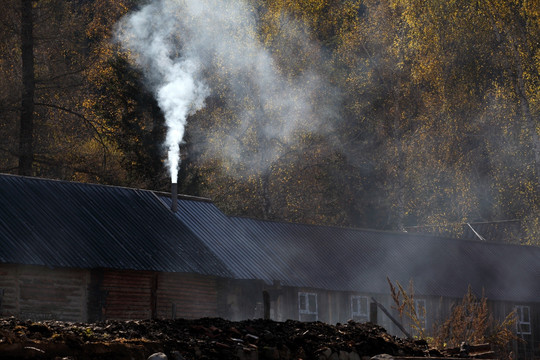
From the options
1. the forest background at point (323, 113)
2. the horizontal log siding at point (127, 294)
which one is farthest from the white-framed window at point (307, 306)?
the forest background at point (323, 113)

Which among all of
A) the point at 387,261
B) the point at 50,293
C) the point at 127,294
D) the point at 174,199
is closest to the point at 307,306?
the point at 387,261

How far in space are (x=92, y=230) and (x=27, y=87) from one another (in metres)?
13.5

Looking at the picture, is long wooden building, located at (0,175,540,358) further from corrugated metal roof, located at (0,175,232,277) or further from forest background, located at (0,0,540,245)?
forest background, located at (0,0,540,245)

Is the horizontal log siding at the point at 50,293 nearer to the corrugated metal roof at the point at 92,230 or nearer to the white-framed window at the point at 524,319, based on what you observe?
the corrugated metal roof at the point at 92,230

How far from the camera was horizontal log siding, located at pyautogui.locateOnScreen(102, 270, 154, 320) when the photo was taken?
2688 centimetres

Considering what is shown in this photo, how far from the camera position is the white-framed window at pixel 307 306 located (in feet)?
104

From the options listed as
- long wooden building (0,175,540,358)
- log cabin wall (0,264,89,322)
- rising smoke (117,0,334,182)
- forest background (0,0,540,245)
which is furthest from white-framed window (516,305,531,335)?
log cabin wall (0,264,89,322)

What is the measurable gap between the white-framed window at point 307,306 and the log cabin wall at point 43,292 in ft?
27.7

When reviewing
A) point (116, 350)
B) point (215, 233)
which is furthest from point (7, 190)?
point (116, 350)

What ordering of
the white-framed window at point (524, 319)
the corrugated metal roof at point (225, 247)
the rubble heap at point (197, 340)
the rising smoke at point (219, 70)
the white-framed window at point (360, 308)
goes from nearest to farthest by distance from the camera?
the rubble heap at point (197, 340), the corrugated metal roof at point (225, 247), the white-framed window at point (360, 308), the white-framed window at point (524, 319), the rising smoke at point (219, 70)

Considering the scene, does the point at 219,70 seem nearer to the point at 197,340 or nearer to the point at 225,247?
the point at 225,247

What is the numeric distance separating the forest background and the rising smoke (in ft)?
0.65

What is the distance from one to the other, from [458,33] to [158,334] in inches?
1109

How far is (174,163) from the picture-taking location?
35750mm
